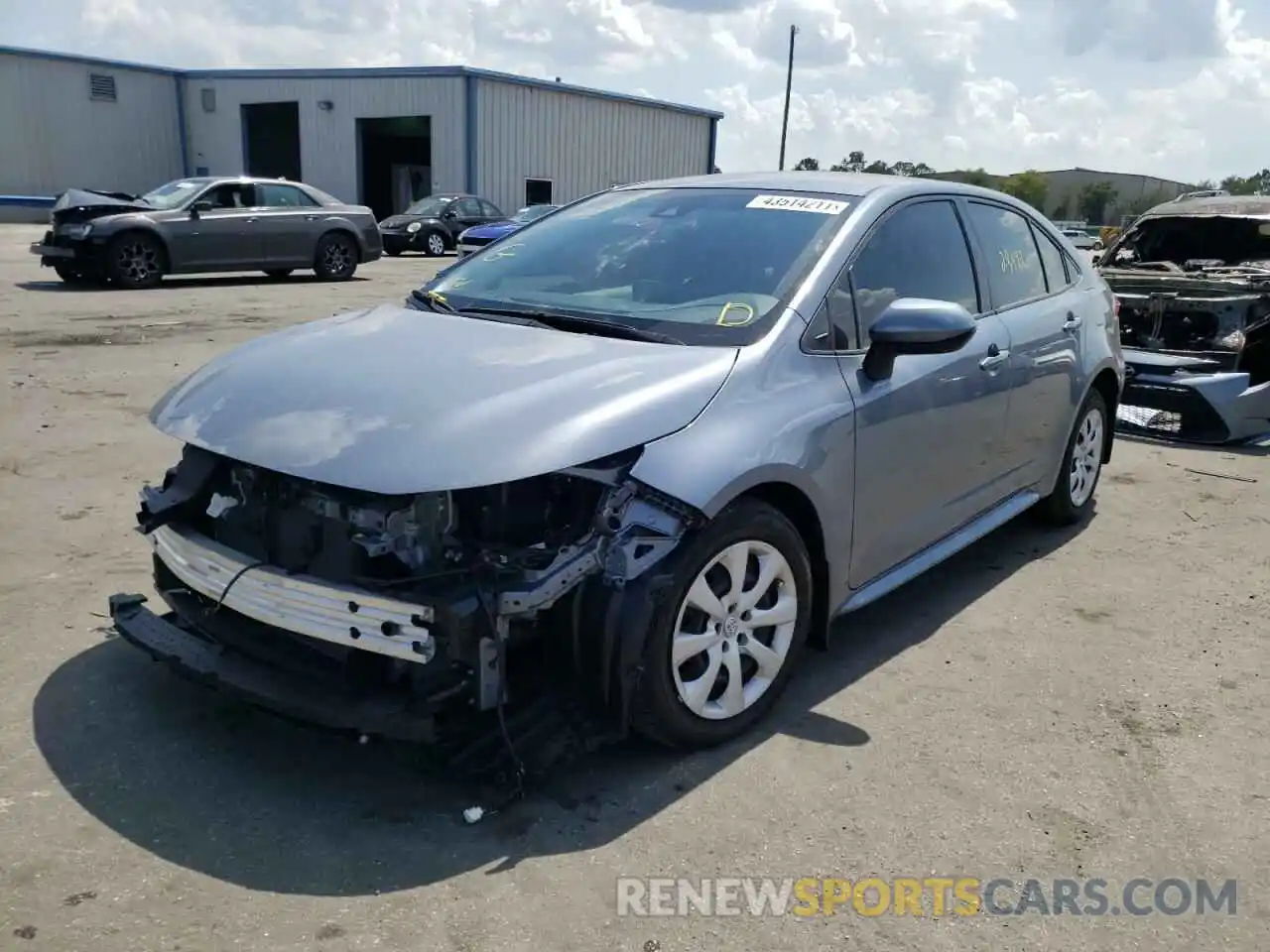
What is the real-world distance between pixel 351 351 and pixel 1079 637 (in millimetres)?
2948

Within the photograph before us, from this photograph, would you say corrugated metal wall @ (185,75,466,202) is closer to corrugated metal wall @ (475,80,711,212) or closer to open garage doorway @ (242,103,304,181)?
open garage doorway @ (242,103,304,181)

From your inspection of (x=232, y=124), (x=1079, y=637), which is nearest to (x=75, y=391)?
(x=1079, y=637)

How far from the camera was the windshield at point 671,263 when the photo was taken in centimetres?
346

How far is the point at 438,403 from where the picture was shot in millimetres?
2842

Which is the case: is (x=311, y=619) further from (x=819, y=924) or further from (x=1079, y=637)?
(x=1079, y=637)

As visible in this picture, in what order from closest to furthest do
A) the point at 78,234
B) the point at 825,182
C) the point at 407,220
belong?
the point at 825,182 < the point at 78,234 < the point at 407,220

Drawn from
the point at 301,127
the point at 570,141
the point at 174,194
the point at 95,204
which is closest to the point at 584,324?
the point at 95,204

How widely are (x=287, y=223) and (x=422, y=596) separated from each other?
14.7m

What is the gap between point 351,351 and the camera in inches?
131

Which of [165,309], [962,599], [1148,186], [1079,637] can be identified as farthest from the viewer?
[1148,186]

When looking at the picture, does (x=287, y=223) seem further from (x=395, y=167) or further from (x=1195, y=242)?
(x=395, y=167)

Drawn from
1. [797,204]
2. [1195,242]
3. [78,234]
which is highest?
[797,204]

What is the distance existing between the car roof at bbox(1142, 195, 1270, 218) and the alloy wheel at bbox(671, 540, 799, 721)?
25.8 feet

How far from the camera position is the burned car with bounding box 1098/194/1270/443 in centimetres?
723
